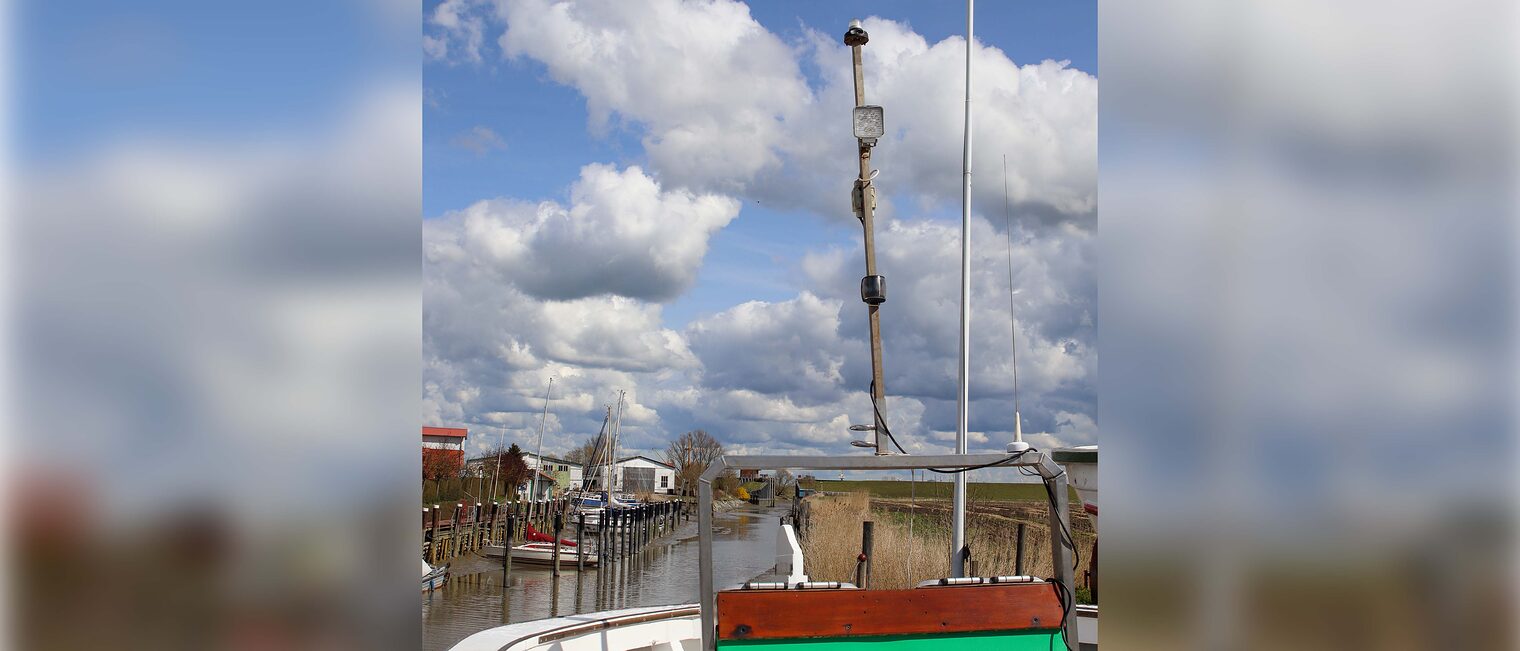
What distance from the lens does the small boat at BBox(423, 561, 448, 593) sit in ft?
88.0

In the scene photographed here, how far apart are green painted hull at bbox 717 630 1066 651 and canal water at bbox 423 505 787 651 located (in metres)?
15.6

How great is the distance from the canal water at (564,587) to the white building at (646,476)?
45295 millimetres

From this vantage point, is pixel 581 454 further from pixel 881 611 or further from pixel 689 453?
pixel 881 611

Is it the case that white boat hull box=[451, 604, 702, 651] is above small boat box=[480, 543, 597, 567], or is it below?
above

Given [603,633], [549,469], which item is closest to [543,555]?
[603,633]

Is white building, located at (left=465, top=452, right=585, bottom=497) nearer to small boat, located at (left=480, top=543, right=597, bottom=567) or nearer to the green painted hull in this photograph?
small boat, located at (left=480, top=543, right=597, bottom=567)

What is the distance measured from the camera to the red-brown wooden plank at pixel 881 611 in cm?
454

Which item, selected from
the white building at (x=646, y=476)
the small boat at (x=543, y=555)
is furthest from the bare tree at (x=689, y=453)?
the small boat at (x=543, y=555)

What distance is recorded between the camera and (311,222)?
3.90 ft

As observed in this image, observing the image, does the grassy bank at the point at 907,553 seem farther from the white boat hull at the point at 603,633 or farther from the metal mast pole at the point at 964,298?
the white boat hull at the point at 603,633

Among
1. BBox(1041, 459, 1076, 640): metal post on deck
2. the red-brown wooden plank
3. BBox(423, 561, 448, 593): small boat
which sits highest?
BBox(1041, 459, 1076, 640): metal post on deck

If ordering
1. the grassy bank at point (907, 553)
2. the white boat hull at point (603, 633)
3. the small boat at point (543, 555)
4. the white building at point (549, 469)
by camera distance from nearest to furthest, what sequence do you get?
the white boat hull at point (603, 633) < the grassy bank at point (907, 553) < the small boat at point (543, 555) < the white building at point (549, 469)

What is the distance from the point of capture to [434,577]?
27.5 metres

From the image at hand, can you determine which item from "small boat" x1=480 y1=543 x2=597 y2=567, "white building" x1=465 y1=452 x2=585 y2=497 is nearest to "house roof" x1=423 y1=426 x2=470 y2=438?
"white building" x1=465 y1=452 x2=585 y2=497
